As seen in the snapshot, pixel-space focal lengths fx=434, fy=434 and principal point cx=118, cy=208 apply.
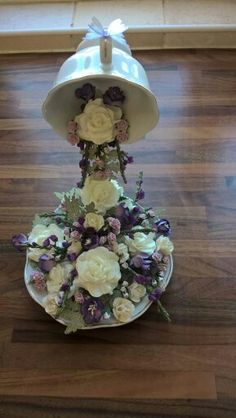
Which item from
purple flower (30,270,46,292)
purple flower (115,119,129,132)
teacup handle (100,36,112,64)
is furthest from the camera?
purple flower (30,270,46,292)

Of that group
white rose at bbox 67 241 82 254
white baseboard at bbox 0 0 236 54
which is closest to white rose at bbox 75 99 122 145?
white rose at bbox 67 241 82 254

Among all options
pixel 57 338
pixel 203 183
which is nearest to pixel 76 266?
pixel 57 338

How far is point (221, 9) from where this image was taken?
2.06 meters

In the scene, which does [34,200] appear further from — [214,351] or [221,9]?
[221,9]

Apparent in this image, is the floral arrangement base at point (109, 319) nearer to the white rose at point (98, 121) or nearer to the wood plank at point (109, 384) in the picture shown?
the wood plank at point (109, 384)

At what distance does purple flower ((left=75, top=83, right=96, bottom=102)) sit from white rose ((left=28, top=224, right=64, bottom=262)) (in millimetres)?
480

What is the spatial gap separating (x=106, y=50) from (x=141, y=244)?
58cm

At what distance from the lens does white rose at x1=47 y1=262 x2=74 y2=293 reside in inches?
46.4

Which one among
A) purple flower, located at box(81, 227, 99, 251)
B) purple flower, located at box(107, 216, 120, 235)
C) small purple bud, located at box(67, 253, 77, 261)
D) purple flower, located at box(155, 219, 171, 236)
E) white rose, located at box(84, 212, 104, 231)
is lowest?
purple flower, located at box(155, 219, 171, 236)

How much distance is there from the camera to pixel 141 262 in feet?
3.82

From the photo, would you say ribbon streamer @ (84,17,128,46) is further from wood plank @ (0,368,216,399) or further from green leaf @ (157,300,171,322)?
wood plank @ (0,368,216,399)

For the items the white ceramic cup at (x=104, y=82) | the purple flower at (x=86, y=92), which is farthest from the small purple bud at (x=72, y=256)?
the purple flower at (x=86, y=92)

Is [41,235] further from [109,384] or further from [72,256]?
[109,384]

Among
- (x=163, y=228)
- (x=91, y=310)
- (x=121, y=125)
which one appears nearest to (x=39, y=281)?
(x=91, y=310)
